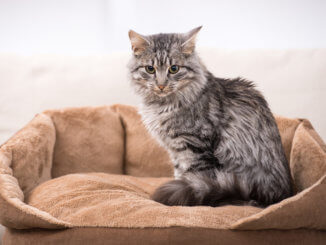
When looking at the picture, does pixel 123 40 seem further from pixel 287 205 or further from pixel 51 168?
pixel 287 205

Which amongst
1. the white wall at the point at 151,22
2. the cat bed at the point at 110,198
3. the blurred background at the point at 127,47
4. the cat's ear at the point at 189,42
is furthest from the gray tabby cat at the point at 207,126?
the white wall at the point at 151,22

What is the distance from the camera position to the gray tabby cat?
145cm

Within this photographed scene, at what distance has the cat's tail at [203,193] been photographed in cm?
134

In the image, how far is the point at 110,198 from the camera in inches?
54.0

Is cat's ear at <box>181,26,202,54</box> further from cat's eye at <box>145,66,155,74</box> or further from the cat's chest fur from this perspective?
the cat's chest fur

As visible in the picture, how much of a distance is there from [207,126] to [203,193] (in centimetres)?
34

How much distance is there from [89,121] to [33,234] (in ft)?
3.42

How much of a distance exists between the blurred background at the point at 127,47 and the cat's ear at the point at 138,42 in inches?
27.8

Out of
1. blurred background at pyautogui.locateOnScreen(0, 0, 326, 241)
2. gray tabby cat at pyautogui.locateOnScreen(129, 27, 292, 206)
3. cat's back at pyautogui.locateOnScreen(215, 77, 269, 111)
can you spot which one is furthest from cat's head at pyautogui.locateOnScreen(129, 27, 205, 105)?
blurred background at pyautogui.locateOnScreen(0, 0, 326, 241)

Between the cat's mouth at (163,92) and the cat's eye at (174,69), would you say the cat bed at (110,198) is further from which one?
the cat's eye at (174,69)

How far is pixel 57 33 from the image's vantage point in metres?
2.96

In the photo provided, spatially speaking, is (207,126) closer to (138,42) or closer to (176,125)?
(176,125)

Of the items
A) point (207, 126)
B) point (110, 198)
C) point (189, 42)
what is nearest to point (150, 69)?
point (189, 42)

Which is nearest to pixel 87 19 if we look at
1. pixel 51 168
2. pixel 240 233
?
pixel 51 168
